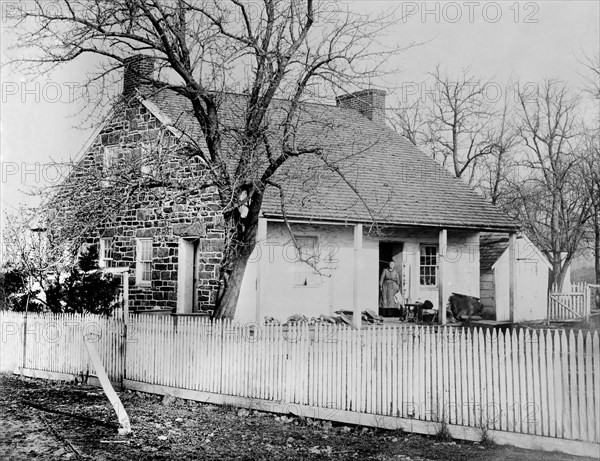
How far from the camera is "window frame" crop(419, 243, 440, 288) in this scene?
23328 mm

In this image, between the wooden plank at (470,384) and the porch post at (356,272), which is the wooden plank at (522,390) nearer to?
the wooden plank at (470,384)

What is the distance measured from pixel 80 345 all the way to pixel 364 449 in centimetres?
774

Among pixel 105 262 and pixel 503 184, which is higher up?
pixel 503 184

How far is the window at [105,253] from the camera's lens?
2236cm

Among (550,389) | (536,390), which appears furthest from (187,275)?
(550,389)

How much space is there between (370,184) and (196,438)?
538 inches

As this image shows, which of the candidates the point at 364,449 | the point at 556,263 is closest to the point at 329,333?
the point at 364,449

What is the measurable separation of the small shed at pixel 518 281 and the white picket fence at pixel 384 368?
13868 mm

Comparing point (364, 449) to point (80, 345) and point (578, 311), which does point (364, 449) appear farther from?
point (578, 311)

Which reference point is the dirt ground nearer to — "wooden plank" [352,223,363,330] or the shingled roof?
"wooden plank" [352,223,363,330]

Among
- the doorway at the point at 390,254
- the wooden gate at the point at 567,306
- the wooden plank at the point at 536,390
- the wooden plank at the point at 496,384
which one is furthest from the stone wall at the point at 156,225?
the wooden gate at the point at 567,306

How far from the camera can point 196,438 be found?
989 cm

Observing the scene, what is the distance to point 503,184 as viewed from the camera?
40.8 meters

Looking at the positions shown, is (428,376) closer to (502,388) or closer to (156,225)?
(502,388)
